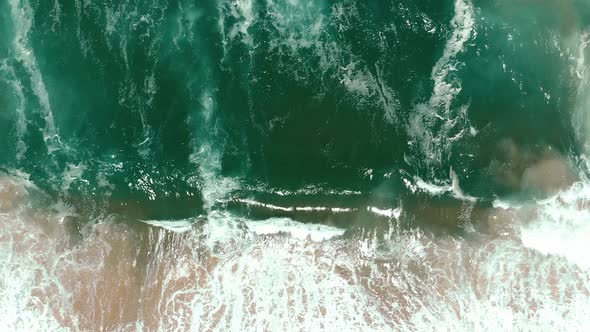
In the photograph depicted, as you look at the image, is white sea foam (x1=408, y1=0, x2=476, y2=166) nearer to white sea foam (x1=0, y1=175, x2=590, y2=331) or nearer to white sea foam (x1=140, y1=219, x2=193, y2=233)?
white sea foam (x1=0, y1=175, x2=590, y2=331)

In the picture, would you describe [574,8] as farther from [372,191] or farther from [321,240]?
[321,240]

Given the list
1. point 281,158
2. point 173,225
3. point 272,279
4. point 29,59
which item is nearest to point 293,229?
point 272,279

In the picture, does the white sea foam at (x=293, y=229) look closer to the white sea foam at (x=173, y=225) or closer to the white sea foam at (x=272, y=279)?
the white sea foam at (x=272, y=279)

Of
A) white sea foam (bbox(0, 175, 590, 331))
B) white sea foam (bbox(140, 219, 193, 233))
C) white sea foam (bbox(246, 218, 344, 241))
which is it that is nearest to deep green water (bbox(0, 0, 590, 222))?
white sea foam (bbox(140, 219, 193, 233))

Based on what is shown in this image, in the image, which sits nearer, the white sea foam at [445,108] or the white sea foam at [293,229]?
the white sea foam at [445,108]

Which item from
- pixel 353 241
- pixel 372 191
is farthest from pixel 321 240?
pixel 372 191

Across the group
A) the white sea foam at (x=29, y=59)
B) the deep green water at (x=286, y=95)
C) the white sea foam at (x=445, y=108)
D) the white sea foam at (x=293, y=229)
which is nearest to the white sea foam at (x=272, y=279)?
the white sea foam at (x=293, y=229)

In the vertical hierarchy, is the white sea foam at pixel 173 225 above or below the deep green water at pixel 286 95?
below

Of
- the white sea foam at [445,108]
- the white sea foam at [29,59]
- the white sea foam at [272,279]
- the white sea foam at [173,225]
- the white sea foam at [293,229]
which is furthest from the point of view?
the white sea foam at [29,59]
